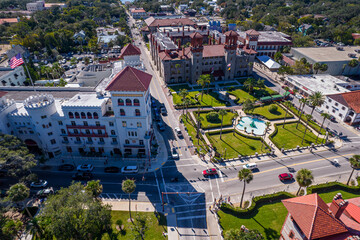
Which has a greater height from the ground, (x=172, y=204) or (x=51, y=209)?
(x=51, y=209)

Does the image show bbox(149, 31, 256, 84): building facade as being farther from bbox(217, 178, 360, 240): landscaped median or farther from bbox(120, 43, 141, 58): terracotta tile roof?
bbox(217, 178, 360, 240): landscaped median

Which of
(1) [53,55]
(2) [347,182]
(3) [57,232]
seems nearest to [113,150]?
(3) [57,232]

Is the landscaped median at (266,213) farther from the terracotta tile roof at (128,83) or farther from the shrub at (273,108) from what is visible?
the shrub at (273,108)

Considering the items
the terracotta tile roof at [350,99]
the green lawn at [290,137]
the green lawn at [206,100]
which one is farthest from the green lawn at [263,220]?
the terracotta tile roof at [350,99]

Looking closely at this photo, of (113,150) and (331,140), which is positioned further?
(331,140)

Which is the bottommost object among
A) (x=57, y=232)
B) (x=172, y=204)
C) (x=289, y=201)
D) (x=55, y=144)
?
(x=172, y=204)

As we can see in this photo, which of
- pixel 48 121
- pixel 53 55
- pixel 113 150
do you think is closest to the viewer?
pixel 48 121

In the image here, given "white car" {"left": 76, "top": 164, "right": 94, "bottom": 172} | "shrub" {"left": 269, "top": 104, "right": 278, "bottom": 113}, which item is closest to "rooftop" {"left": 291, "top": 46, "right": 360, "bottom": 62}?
"shrub" {"left": 269, "top": 104, "right": 278, "bottom": 113}

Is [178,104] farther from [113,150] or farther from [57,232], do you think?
[57,232]
